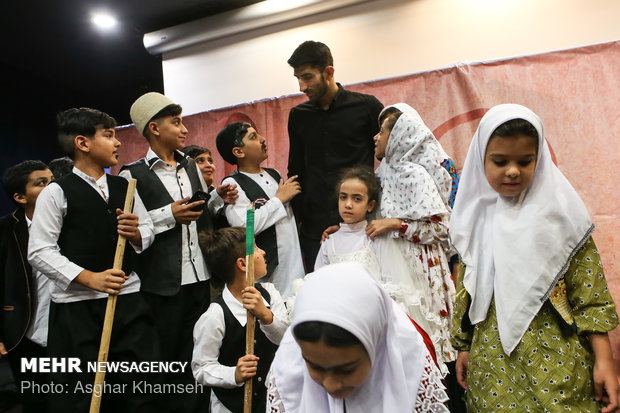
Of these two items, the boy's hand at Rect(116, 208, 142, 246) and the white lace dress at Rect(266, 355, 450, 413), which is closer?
the white lace dress at Rect(266, 355, 450, 413)

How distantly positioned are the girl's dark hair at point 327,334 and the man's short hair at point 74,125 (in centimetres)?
205

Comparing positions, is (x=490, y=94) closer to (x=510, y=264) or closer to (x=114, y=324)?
(x=510, y=264)

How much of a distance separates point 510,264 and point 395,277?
1.01 metres

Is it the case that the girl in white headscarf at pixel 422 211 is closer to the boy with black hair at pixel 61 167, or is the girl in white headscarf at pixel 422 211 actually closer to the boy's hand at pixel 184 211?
the boy's hand at pixel 184 211

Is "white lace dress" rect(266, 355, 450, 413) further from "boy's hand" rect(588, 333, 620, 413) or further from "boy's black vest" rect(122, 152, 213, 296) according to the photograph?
"boy's black vest" rect(122, 152, 213, 296)

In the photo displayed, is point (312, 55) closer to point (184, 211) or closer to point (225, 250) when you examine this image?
point (184, 211)

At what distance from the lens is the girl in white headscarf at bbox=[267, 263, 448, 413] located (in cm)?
106

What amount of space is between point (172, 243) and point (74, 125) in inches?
34.0

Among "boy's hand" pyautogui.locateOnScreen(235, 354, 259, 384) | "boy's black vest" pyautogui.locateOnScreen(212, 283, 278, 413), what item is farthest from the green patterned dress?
"boy's black vest" pyautogui.locateOnScreen(212, 283, 278, 413)

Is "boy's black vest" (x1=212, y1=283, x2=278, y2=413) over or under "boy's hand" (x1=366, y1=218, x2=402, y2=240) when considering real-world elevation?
under

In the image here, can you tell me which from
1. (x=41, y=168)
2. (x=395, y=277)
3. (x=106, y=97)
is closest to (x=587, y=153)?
(x=395, y=277)

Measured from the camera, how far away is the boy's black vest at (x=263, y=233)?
9.00ft

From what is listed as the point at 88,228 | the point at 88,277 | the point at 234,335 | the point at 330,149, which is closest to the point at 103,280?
the point at 88,277

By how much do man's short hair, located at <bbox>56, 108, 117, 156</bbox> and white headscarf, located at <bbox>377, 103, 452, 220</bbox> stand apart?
1689mm
